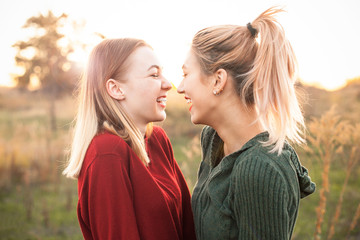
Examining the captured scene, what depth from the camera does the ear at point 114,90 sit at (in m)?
2.15

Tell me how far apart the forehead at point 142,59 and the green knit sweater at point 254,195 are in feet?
2.76

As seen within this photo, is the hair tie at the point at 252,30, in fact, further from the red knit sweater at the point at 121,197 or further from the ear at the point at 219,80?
the red knit sweater at the point at 121,197

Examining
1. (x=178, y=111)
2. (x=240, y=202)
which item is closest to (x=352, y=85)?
(x=178, y=111)

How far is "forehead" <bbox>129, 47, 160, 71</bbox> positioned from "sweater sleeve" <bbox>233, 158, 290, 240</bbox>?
999 millimetres

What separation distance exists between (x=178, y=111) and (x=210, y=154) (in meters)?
8.67

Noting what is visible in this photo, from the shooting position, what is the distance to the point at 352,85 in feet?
36.8

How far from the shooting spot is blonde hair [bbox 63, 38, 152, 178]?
2.02 meters

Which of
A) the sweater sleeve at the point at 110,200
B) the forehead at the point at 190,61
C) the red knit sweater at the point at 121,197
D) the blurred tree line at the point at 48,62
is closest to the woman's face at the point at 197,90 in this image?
the forehead at the point at 190,61

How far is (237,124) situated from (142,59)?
78cm

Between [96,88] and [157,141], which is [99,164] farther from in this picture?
[157,141]

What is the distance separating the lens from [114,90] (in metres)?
2.17

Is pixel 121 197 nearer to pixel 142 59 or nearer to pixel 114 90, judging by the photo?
pixel 114 90

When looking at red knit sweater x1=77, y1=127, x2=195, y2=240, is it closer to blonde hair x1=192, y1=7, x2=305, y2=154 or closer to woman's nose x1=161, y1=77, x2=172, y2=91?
woman's nose x1=161, y1=77, x2=172, y2=91

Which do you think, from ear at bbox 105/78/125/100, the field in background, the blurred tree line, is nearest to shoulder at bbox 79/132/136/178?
ear at bbox 105/78/125/100
